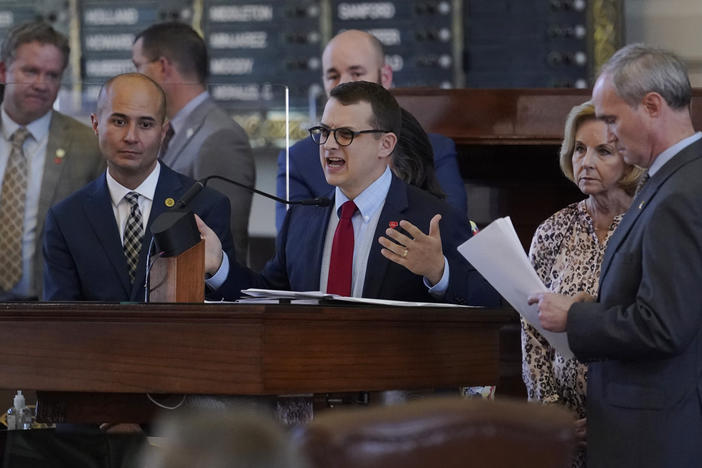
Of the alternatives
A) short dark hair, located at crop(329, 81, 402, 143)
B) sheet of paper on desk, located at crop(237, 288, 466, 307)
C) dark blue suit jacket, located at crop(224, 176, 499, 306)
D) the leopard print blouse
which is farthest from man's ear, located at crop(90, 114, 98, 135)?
the leopard print blouse

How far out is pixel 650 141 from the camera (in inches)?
116

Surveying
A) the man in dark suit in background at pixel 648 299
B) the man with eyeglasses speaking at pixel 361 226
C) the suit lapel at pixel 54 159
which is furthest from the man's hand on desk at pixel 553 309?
the suit lapel at pixel 54 159

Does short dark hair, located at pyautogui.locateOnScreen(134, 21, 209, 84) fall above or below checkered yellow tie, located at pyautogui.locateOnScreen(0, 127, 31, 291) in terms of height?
above

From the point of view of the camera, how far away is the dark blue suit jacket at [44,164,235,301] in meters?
3.43

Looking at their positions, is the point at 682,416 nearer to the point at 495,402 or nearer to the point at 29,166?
the point at 495,402

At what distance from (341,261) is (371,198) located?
0.69 ft

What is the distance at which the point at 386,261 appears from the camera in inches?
132

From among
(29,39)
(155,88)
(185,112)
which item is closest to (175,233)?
(155,88)

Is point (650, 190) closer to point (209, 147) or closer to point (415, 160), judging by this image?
point (415, 160)

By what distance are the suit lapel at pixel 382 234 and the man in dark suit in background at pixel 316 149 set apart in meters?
0.42

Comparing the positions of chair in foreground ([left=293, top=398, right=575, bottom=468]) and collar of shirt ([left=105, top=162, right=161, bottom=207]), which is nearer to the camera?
chair in foreground ([left=293, top=398, right=575, bottom=468])

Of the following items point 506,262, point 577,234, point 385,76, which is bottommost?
point 506,262

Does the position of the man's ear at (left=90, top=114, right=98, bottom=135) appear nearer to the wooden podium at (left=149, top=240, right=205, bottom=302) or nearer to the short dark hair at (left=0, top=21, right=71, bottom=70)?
the short dark hair at (left=0, top=21, right=71, bottom=70)

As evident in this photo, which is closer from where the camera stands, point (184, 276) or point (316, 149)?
point (184, 276)
